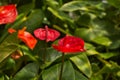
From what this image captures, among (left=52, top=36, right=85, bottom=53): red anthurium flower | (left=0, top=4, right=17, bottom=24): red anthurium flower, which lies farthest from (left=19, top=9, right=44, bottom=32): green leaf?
(left=52, top=36, right=85, bottom=53): red anthurium flower

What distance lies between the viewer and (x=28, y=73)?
71 cm

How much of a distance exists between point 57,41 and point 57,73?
14cm

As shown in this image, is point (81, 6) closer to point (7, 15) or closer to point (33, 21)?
point (33, 21)

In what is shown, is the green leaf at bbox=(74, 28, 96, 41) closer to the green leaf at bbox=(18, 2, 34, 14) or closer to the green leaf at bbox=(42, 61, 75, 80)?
the green leaf at bbox=(18, 2, 34, 14)

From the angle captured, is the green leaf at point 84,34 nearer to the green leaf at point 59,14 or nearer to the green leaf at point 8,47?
the green leaf at point 59,14

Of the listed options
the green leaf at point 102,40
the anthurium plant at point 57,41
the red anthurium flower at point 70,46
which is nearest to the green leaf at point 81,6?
the anthurium plant at point 57,41

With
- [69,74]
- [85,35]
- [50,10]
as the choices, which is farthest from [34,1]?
[69,74]

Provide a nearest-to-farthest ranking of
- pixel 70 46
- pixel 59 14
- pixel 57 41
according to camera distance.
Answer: pixel 70 46
pixel 57 41
pixel 59 14

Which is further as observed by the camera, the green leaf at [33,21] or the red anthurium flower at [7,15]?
the green leaf at [33,21]

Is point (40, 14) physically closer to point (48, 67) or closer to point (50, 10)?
point (50, 10)

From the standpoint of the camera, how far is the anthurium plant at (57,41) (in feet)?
2.22

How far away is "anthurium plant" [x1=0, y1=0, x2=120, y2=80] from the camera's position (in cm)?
68

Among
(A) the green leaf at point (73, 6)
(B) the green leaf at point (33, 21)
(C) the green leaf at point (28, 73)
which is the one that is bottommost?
(A) the green leaf at point (73, 6)

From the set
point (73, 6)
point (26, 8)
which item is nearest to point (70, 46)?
point (26, 8)
